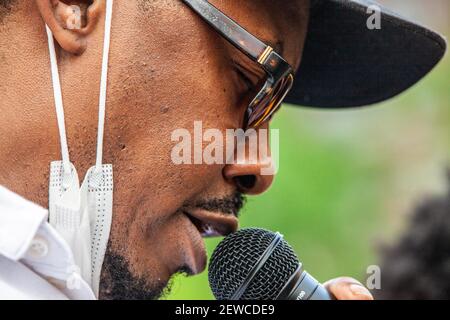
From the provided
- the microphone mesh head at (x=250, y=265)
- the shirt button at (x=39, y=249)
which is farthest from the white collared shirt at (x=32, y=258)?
the microphone mesh head at (x=250, y=265)

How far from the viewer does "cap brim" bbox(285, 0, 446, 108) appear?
9.92 feet

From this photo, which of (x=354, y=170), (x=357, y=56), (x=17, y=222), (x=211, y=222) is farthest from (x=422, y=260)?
(x=354, y=170)

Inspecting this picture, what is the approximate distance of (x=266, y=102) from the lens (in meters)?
2.65

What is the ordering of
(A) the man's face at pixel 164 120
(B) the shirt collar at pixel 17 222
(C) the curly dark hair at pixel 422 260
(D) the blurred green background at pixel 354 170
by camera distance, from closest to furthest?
(B) the shirt collar at pixel 17 222 < (A) the man's face at pixel 164 120 < (C) the curly dark hair at pixel 422 260 < (D) the blurred green background at pixel 354 170

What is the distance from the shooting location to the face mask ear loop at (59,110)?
2391 mm

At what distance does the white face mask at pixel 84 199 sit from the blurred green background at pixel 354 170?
11.6 feet

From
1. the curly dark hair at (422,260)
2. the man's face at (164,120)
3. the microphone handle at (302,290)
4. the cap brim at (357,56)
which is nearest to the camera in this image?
the microphone handle at (302,290)

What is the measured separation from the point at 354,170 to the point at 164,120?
5.42 m

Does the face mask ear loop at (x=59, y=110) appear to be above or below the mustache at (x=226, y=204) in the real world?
above

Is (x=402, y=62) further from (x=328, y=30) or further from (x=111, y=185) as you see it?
(x=111, y=185)

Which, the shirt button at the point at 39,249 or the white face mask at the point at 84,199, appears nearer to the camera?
the shirt button at the point at 39,249

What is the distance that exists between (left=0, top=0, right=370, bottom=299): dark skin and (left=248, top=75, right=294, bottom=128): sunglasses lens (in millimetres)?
52

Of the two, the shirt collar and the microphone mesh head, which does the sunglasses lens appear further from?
the shirt collar

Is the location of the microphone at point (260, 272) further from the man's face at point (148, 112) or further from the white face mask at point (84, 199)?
the white face mask at point (84, 199)
